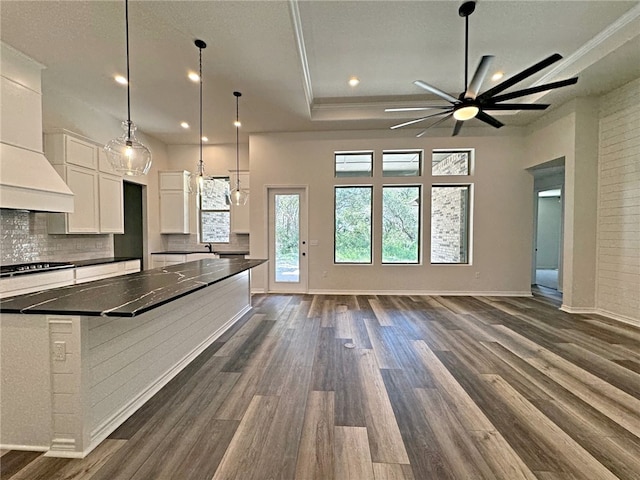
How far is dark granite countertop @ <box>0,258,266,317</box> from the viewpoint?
1555mm

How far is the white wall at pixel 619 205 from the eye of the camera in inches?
A: 155

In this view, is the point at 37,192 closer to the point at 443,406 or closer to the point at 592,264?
the point at 443,406

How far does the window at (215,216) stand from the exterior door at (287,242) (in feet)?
4.52

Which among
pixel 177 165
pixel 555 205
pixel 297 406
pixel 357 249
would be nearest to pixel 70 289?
pixel 297 406

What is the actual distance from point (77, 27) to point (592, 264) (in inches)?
297

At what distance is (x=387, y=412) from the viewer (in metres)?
2.01

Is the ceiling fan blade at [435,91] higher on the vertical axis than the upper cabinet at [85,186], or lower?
higher

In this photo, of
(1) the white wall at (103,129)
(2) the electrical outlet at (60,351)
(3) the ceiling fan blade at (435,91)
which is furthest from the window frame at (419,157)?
(2) the electrical outlet at (60,351)

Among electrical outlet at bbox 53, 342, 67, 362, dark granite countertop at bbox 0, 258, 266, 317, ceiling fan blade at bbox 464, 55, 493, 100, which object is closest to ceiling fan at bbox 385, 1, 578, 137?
ceiling fan blade at bbox 464, 55, 493, 100

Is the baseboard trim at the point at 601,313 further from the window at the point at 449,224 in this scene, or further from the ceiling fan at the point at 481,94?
the ceiling fan at the point at 481,94

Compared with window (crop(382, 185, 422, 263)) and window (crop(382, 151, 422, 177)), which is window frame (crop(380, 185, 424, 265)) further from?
window (crop(382, 151, 422, 177))

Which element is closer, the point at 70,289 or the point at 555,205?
the point at 70,289

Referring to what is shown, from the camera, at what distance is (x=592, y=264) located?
451cm

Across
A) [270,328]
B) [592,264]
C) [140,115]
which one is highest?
[140,115]
